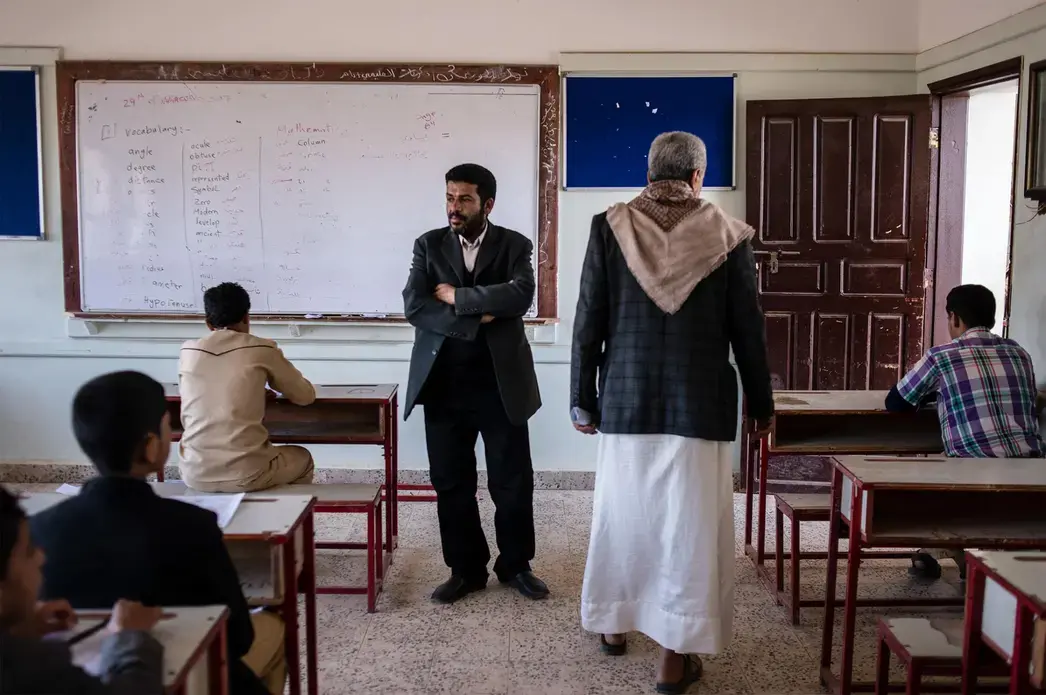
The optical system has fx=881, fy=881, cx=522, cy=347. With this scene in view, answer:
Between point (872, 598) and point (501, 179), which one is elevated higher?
point (501, 179)

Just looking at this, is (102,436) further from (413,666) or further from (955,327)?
(955,327)

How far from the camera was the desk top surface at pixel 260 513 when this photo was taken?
6.16ft

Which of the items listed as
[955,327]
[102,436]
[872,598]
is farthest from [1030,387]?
[102,436]

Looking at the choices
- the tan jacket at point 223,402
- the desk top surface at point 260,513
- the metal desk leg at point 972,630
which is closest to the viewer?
the metal desk leg at point 972,630

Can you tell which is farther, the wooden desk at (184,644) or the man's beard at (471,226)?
the man's beard at (471,226)

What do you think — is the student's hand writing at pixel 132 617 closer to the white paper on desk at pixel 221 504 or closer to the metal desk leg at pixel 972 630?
the white paper on desk at pixel 221 504

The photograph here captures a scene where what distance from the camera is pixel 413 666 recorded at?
2654 millimetres

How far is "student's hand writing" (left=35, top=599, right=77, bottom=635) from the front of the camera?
1.26 m

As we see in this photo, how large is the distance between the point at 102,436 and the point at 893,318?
3.94m

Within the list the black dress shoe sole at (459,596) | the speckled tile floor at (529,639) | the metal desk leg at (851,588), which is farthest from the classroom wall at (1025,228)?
the black dress shoe sole at (459,596)

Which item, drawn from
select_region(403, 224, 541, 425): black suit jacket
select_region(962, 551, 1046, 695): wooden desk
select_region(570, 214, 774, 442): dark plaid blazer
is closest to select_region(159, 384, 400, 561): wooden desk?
select_region(403, 224, 541, 425): black suit jacket

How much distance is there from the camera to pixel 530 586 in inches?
124

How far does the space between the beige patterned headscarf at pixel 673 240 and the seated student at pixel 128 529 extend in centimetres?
129

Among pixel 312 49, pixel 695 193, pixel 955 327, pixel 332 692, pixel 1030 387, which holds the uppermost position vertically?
pixel 312 49
